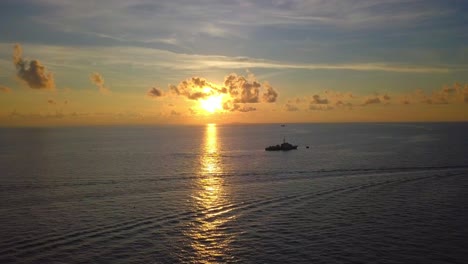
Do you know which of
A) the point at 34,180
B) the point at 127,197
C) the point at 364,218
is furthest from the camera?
the point at 34,180

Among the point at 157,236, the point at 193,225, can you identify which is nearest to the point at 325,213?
the point at 193,225

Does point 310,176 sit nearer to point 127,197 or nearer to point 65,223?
point 127,197

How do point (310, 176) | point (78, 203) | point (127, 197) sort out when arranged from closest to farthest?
point (78, 203)
point (127, 197)
point (310, 176)

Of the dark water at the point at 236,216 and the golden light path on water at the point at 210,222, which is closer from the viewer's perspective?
the dark water at the point at 236,216

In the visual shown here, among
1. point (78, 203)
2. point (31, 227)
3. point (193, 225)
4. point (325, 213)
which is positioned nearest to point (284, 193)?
point (325, 213)

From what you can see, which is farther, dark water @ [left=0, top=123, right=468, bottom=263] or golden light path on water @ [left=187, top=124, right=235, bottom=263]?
golden light path on water @ [left=187, top=124, right=235, bottom=263]

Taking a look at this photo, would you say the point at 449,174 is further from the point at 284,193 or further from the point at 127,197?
the point at 127,197

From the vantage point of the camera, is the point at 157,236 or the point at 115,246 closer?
the point at 115,246
